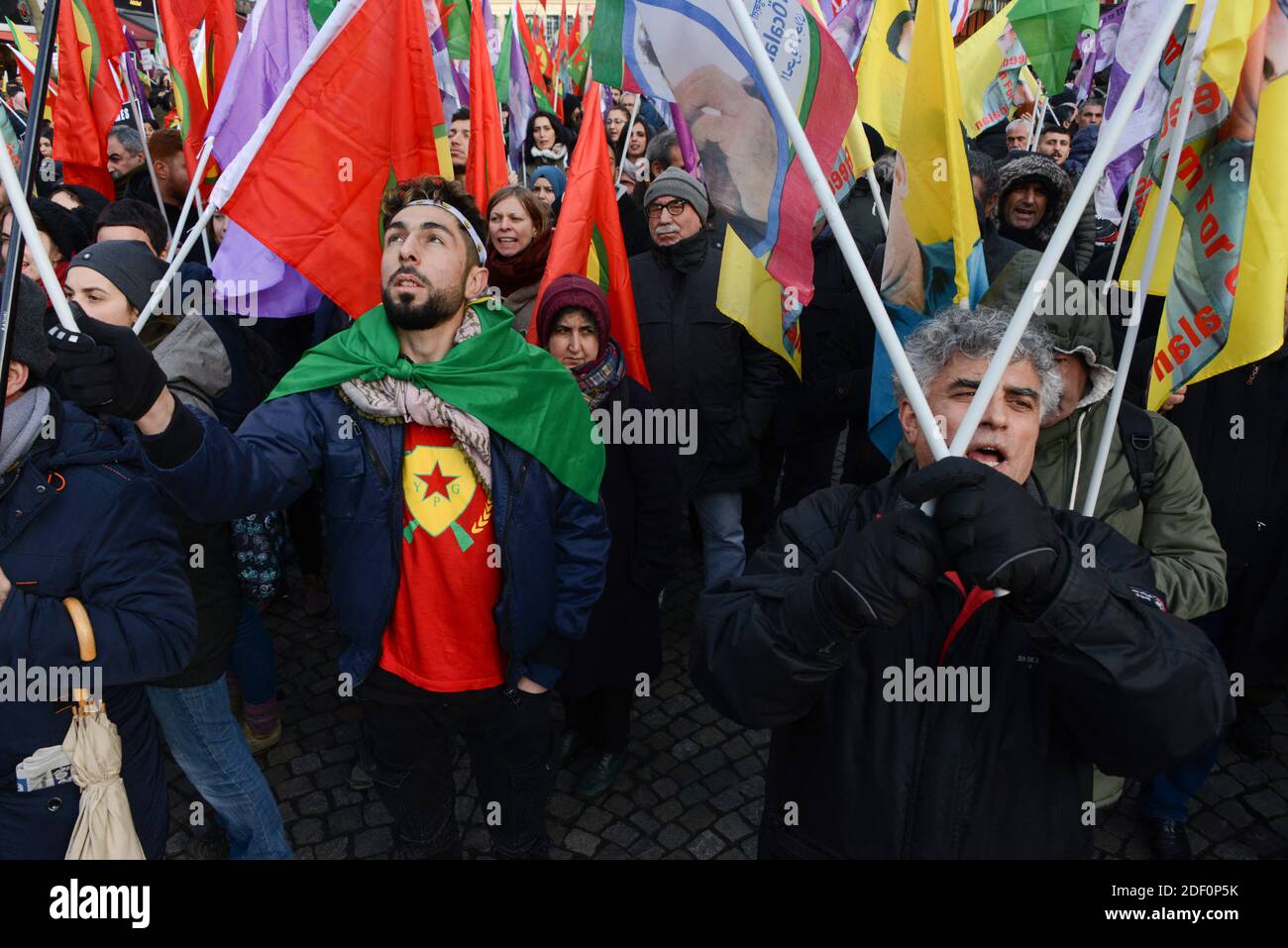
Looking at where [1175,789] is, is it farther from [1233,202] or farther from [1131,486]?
[1233,202]

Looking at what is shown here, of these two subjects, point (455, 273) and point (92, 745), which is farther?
point (455, 273)

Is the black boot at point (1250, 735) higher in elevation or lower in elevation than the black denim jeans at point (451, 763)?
lower

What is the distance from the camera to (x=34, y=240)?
1643mm

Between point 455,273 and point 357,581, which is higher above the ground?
point 455,273

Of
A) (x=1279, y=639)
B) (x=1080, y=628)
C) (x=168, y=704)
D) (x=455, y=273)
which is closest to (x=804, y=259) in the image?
(x=455, y=273)

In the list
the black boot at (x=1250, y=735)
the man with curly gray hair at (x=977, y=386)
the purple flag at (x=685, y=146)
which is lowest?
the black boot at (x=1250, y=735)

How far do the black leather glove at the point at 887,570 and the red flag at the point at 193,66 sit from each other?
3.78 meters

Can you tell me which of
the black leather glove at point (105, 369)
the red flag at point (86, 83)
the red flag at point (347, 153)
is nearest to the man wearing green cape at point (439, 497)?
the red flag at point (347, 153)

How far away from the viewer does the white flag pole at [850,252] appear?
1.52m

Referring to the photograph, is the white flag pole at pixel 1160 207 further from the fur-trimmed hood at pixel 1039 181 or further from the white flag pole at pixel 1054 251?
the fur-trimmed hood at pixel 1039 181

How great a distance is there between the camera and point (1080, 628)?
1431mm
